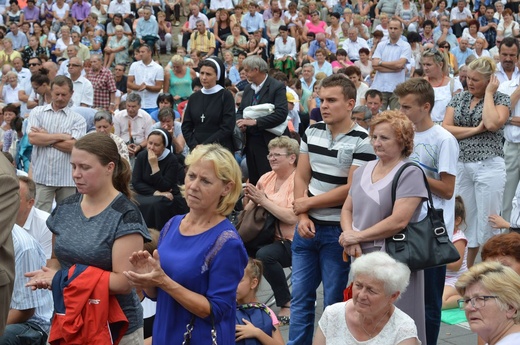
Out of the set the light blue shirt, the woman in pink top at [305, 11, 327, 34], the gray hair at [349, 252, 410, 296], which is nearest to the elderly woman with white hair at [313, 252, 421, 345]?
the gray hair at [349, 252, 410, 296]

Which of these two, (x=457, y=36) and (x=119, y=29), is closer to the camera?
(x=119, y=29)

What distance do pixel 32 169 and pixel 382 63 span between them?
7.34m

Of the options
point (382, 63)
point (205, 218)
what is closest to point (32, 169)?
point (205, 218)

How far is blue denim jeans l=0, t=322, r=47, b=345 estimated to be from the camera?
4.92m

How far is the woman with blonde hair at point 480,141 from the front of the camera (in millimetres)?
7176

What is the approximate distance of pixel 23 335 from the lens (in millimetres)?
5012

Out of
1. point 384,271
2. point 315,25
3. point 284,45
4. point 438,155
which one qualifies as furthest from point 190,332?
point 315,25

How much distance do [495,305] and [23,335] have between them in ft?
8.77

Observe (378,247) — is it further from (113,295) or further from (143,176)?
(143,176)

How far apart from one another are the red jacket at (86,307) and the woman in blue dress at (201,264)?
0.29m

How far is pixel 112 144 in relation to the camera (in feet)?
14.7

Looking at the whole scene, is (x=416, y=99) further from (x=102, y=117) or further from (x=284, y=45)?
(x=284, y=45)

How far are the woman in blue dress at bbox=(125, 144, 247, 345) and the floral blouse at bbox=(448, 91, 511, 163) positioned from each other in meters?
3.72

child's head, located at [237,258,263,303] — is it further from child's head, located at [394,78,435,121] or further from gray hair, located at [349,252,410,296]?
child's head, located at [394,78,435,121]
